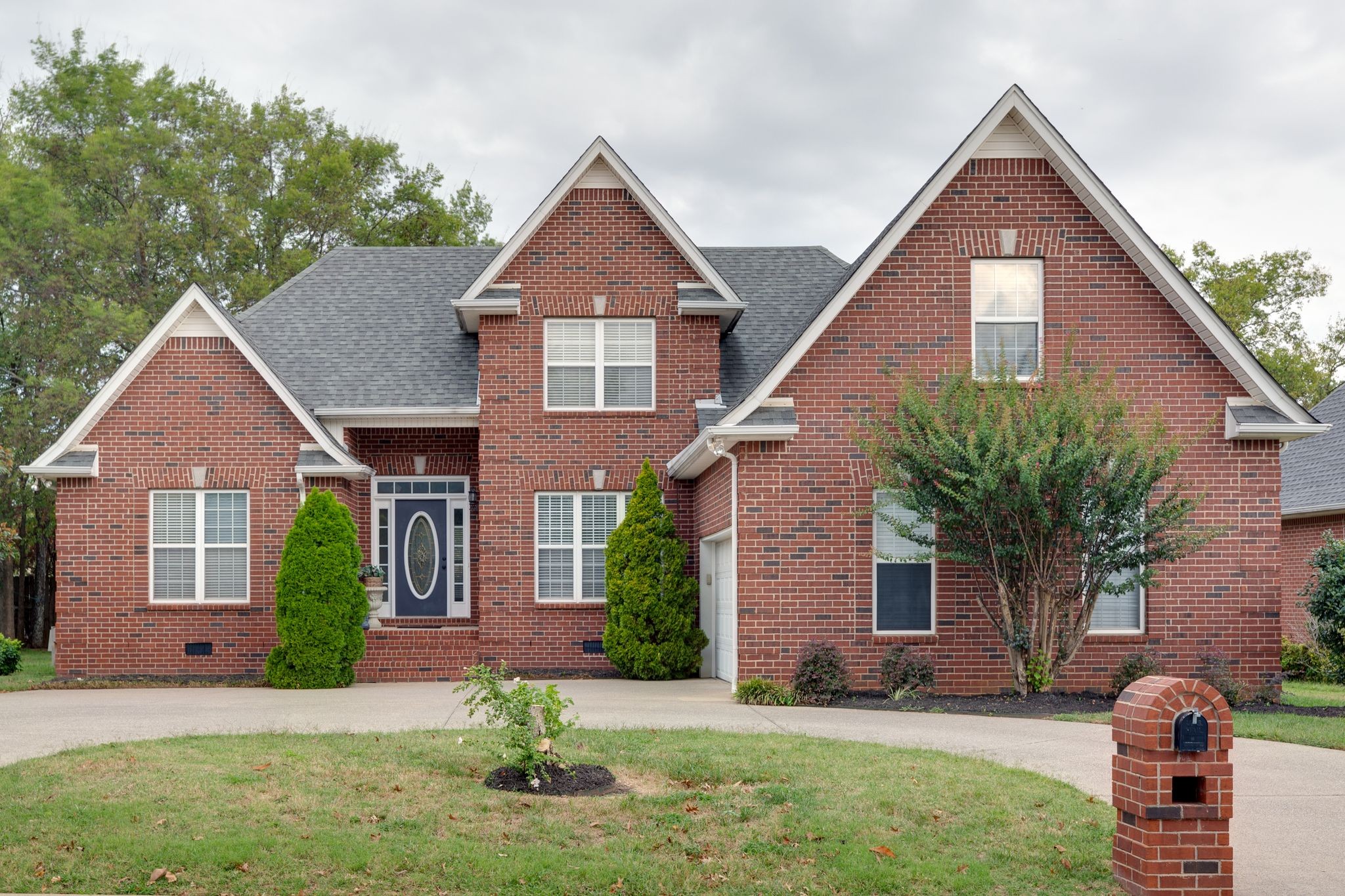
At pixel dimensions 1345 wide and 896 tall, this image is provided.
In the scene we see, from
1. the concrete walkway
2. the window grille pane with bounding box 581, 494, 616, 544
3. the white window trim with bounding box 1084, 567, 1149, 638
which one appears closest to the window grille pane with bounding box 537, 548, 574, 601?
the window grille pane with bounding box 581, 494, 616, 544

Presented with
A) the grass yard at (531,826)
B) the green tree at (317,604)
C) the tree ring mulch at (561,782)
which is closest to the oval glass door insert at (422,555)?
the green tree at (317,604)

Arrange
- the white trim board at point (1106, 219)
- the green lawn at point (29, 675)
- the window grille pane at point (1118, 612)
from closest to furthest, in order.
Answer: the white trim board at point (1106, 219) → the window grille pane at point (1118, 612) → the green lawn at point (29, 675)

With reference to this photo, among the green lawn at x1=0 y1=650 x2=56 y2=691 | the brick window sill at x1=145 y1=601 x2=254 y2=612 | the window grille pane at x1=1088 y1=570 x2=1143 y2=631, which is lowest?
the green lawn at x1=0 y1=650 x2=56 y2=691

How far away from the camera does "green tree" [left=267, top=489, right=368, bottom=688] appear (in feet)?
59.5

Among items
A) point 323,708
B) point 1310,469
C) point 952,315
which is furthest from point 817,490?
point 1310,469

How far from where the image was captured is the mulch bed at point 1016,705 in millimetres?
14875

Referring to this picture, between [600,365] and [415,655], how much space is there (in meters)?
5.26

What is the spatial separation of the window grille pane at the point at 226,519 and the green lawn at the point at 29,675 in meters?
3.18

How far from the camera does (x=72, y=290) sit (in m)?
33.3

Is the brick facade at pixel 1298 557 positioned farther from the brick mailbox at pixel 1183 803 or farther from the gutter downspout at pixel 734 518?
the brick mailbox at pixel 1183 803

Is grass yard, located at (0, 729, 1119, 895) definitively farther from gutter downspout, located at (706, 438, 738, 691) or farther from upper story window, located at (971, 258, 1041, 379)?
upper story window, located at (971, 258, 1041, 379)

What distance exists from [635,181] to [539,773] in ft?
41.5

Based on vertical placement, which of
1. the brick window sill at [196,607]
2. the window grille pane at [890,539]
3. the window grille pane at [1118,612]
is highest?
the window grille pane at [890,539]

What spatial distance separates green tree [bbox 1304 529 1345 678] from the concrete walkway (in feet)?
21.9
